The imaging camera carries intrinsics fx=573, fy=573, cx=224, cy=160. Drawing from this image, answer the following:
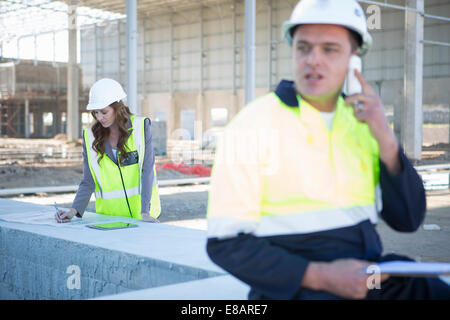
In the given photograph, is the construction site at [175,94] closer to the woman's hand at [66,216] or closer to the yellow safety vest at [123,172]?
the woman's hand at [66,216]

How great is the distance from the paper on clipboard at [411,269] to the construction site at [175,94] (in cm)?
97

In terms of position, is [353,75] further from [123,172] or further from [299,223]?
[123,172]

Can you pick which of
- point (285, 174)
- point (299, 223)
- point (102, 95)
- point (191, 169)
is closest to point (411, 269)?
point (299, 223)

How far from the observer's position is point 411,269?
5.76 ft

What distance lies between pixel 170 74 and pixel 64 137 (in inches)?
340

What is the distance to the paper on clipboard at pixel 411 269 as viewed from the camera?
172 cm

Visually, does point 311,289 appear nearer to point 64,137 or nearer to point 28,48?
point 64,137

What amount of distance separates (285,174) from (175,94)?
130 ft

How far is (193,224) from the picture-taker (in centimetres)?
956

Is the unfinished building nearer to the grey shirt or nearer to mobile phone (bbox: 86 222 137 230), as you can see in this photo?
the grey shirt

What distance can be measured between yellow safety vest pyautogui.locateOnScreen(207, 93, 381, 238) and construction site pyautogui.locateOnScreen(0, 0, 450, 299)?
0.95 m

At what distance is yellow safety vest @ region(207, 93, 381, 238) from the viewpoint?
1.68m

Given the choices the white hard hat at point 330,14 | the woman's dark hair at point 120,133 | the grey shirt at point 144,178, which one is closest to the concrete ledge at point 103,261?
the grey shirt at point 144,178

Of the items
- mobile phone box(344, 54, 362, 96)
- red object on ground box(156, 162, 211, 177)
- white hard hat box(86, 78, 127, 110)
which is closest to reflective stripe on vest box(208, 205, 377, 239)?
mobile phone box(344, 54, 362, 96)
